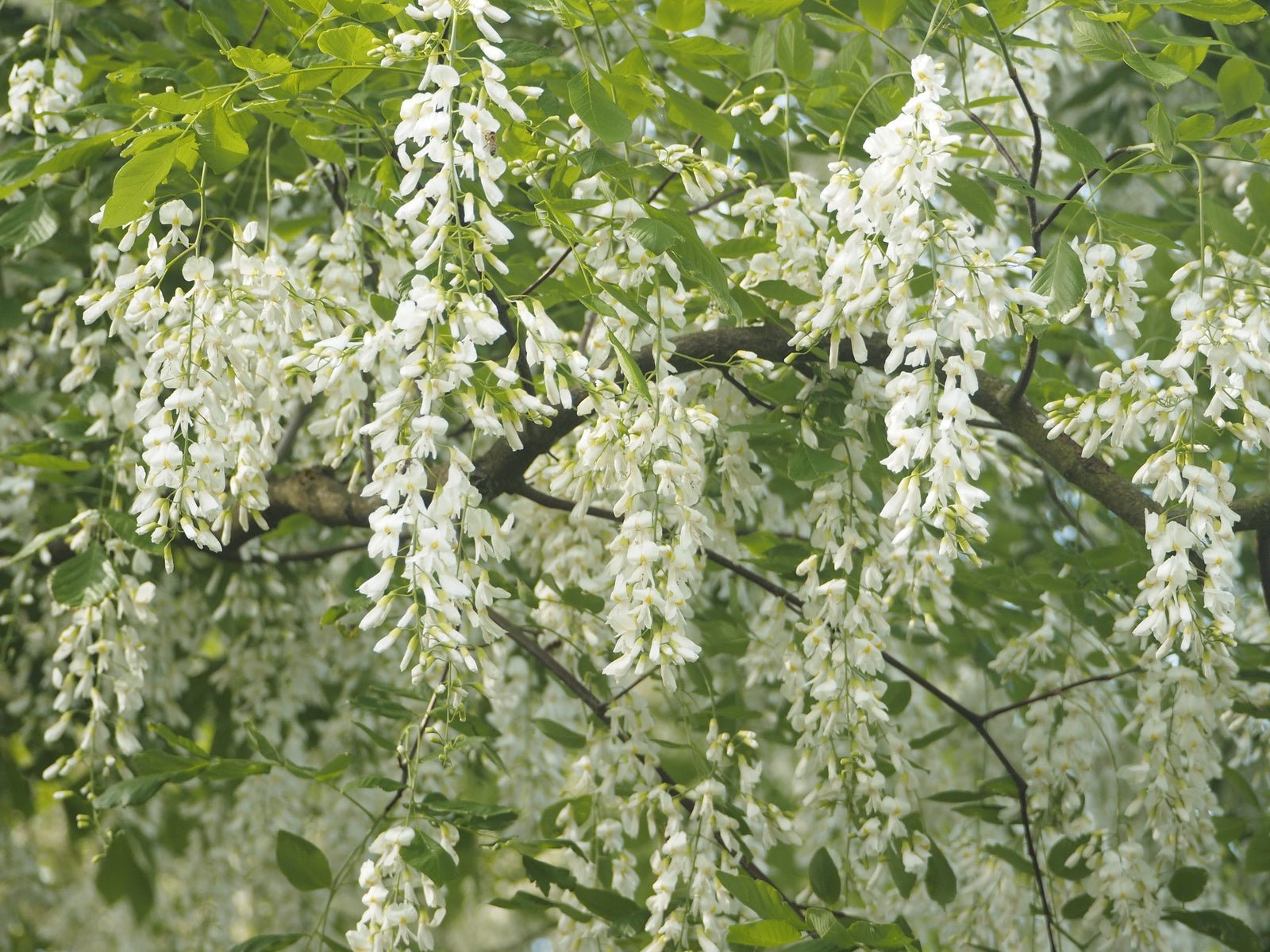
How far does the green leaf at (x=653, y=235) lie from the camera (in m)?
1.59

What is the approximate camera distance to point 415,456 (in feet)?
5.02

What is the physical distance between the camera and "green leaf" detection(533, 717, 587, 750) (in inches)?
97.3

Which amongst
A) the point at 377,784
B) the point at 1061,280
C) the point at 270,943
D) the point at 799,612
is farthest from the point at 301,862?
the point at 1061,280

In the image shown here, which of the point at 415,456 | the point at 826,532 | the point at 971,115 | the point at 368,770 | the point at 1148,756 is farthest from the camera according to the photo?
the point at 368,770

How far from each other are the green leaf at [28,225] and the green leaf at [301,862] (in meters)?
1.17

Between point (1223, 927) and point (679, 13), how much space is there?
6.37 feet

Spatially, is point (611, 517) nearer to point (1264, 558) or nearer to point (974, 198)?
point (974, 198)

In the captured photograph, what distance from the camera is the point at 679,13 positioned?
1924mm

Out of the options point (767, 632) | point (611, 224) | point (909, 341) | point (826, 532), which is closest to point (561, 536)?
point (767, 632)

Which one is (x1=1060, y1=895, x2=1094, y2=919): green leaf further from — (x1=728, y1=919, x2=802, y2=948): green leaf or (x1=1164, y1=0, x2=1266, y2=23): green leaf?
(x1=1164, y1=0, x2=1266, y2=23): green leaf

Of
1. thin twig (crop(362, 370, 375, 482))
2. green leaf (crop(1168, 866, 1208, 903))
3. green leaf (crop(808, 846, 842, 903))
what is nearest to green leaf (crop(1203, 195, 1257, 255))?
green leaf (crop(1168, 866, 1208, 903))

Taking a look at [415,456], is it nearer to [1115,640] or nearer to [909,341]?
[909,341]

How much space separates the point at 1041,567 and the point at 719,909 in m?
1.03

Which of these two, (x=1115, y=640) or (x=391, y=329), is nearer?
(x=391, y=329)
